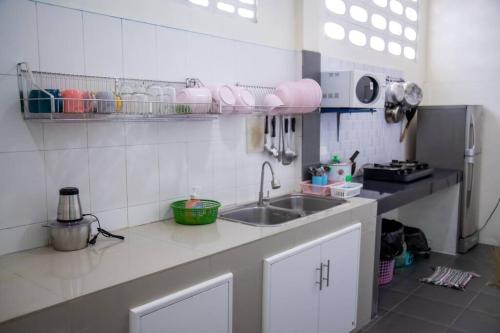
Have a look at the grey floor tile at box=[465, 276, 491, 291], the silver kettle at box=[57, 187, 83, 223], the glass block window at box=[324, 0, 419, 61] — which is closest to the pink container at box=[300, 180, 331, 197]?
the glass block window at box=[324, 0, 419, 61]

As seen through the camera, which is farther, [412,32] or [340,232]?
[412,32]

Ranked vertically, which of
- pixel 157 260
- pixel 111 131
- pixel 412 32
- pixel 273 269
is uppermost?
pixel 412 32

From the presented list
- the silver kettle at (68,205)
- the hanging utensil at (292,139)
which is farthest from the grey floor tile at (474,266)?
the silver kettle at (68,205)

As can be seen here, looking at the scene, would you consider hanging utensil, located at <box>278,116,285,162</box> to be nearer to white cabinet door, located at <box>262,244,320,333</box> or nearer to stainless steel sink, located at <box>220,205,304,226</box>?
stainless steel sink, located at <box>220,205,304,226</box>

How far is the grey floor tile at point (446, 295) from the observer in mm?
3328

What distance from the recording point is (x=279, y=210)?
2752 millimetres

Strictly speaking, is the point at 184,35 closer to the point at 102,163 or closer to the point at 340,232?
the point at 102,163

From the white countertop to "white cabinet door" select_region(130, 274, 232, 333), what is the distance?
0.12 meters

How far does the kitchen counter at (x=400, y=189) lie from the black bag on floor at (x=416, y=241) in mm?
550

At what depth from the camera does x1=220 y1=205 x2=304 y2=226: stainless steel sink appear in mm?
2674

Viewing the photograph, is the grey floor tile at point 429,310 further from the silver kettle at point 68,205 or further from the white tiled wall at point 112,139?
the silver kettle at point 68,205

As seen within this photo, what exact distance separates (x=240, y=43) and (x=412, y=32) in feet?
9.41

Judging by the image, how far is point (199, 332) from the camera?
68.5 inches

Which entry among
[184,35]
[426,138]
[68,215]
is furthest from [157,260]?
[426,138]
